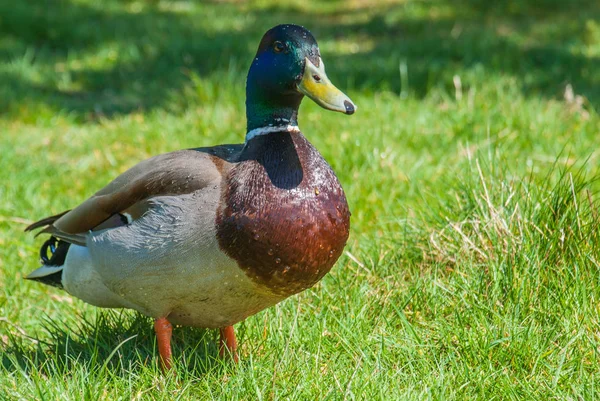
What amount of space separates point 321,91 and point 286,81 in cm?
16

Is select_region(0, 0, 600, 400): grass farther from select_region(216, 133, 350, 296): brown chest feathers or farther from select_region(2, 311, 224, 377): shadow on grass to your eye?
select_region(216, 133, 350, 296): brown chest feathers

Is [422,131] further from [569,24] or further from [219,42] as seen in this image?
[569,24]

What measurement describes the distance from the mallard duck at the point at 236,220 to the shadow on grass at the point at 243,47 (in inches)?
130

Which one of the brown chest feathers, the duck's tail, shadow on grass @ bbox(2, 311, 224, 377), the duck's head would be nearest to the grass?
shadow on grass @ bbox(2, 311, 224, 377)

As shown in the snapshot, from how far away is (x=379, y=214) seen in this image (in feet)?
13.6

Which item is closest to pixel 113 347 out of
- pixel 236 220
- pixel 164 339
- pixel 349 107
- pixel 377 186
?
pixel 164 339

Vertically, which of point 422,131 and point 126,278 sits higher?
point 126,278

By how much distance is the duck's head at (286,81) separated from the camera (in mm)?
2486

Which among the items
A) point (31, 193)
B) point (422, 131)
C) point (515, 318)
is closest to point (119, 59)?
point (31, 193)

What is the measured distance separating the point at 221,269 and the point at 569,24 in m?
6.40

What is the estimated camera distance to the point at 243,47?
7262mm

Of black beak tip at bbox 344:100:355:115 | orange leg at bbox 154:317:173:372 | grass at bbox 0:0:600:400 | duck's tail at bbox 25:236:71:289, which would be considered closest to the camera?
black beak tip at bbox 344:100:355:115

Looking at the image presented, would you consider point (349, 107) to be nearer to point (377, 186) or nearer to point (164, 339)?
point (164, 339)

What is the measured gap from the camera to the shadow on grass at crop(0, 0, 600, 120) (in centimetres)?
630
